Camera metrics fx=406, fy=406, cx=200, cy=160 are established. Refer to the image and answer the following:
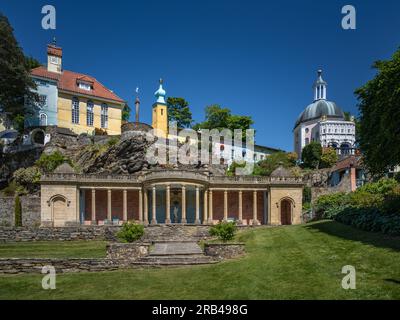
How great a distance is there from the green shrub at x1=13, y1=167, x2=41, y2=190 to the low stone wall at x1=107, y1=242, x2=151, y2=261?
34114mm

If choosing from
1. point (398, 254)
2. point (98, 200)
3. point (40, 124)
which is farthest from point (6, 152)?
point (398, 254)

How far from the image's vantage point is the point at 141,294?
15.1m

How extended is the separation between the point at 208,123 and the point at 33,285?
227 feet

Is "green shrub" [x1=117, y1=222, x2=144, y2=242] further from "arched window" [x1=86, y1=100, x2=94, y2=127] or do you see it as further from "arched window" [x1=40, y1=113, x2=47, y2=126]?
"arched window" [x1=86, y1=100, x2=94, y2=127]

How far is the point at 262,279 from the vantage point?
16.5 metres

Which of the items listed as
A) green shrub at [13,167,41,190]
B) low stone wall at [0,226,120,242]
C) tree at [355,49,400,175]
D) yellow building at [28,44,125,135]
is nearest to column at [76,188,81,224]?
green shrub at [13,167,41,190]

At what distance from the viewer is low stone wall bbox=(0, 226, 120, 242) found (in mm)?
32344

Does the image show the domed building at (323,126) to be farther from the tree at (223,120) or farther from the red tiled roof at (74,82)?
the red tiled roof at (74,82)

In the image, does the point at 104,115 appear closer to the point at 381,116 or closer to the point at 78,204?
the point at 78,204

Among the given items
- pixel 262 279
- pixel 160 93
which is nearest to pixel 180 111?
pixel 160 93

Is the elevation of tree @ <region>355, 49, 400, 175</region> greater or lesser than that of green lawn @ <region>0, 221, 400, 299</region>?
greater

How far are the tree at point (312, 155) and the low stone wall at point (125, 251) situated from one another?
192 ft

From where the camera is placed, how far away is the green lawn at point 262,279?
14.2m
